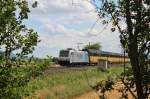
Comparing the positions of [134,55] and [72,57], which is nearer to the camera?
[134,55]

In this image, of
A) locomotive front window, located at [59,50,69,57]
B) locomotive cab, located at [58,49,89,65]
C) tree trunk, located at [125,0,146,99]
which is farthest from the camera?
locomotive front window, located at [59,50,69,57]

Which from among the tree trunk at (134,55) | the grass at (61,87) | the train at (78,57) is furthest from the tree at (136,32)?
the train at (78,57)

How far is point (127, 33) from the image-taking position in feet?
24.4

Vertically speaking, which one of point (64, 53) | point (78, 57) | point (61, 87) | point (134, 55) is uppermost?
point (134, 55)

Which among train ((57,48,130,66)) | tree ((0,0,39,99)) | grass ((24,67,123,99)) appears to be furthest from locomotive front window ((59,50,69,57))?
tree ((0,0,39,99))

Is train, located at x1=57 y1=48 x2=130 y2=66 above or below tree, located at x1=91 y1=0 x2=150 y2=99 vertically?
below

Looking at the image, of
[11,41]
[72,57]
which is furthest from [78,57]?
[11,41]

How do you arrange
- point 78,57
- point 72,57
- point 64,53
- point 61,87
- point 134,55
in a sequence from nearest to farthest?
point 134,55, point 61,87, point 72,57, point 78,57, point 64,53

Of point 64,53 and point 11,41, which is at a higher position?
point 11,41

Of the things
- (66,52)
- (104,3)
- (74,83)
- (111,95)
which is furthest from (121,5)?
(66,52)

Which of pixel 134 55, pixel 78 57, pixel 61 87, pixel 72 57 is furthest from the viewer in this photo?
pixel 78 57

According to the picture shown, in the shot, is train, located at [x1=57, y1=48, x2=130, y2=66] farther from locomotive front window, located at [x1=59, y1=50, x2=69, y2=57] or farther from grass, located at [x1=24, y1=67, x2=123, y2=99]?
grass, located at [x1=24, y1=67, x2=123, y2=99]

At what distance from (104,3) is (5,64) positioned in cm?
215

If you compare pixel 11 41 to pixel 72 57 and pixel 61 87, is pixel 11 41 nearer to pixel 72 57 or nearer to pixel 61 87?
pixel 61 87
